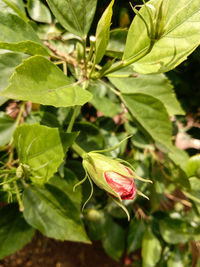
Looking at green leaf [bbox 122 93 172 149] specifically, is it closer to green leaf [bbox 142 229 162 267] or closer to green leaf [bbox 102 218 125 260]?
green leaf [bbox 142 229 162 267]

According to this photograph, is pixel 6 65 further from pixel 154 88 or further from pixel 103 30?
pixel 154 88

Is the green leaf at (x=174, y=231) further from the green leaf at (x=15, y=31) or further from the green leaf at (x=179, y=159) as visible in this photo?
the green leaf at (x=15, y=31)

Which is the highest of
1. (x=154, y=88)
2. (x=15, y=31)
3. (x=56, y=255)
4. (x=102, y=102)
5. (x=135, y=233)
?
(x=15, y=31)

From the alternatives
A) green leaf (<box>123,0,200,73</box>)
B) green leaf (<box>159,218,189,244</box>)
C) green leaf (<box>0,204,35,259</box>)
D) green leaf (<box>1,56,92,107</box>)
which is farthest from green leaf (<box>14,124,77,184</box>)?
green leaf (<box>159,218,189,244</box>)

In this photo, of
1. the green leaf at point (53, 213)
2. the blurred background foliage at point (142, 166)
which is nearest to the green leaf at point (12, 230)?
the blurred background foliage at point (142, 166)

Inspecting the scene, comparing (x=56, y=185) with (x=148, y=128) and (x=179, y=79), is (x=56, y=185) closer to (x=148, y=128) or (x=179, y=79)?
(x=148, y=128)

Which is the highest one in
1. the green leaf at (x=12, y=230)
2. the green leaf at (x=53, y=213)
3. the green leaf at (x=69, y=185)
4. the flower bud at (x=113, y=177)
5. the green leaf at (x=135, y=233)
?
the flower bud at (x=113, y=177)

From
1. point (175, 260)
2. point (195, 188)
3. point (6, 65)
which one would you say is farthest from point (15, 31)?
point (175, 260)

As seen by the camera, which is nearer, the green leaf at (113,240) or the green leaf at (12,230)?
the green leaf at (12,230)
